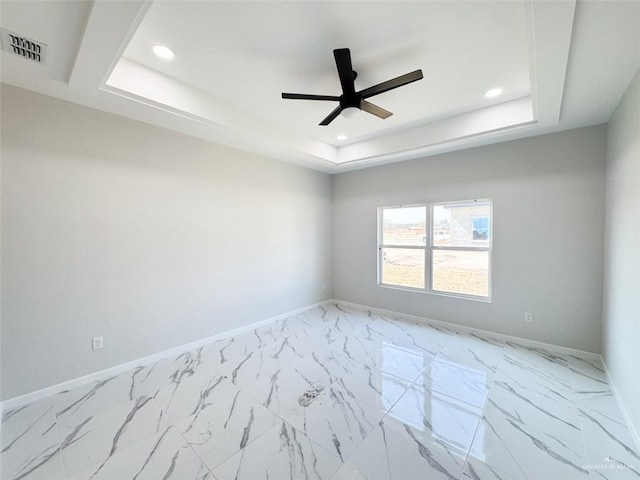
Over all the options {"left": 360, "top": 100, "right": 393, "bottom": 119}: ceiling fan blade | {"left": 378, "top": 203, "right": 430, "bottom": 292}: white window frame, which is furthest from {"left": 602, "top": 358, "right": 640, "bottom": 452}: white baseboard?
{"left": 360, "top": 100, "right": 393, "bottom": 119}: ceiling fan blade

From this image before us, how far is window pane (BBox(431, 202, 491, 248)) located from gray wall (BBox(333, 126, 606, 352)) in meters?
0.15

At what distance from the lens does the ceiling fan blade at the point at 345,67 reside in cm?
184

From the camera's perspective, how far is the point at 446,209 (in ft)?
13.0

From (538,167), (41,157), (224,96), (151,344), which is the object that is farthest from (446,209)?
(41,157)

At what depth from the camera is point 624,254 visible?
7.16ft

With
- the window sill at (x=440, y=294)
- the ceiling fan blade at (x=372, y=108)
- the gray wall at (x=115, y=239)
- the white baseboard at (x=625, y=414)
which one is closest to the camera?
the white baseboard at (x=625, y=414)

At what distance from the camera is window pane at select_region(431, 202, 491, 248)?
143 inches

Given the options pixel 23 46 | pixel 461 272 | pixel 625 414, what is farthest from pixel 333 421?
pixel 23 46

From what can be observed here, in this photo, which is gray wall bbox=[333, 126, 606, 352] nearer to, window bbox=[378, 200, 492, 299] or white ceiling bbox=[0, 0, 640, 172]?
window bbox=[378, 200, 492, 299]

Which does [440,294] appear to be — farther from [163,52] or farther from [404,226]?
[163,52]

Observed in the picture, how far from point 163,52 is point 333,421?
323 centimetres

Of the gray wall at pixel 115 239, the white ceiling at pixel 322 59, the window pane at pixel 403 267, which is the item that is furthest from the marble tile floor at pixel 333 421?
the white ceiling at pixel 322 59

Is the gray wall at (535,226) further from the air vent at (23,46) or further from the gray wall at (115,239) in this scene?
the air vent at (23,46)

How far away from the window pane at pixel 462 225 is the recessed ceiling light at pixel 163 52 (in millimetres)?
3731
